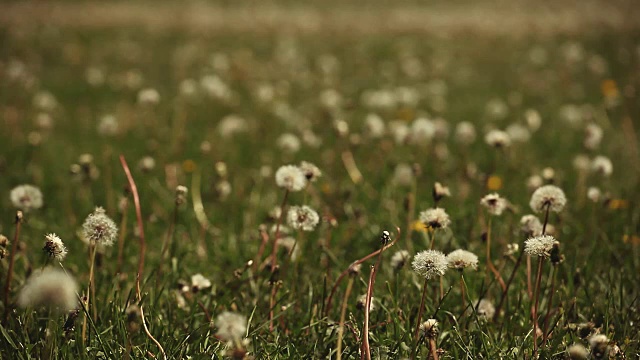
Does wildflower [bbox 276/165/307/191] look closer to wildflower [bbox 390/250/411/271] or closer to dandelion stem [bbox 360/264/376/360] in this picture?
wildflower [bbox 390/250/411/271]

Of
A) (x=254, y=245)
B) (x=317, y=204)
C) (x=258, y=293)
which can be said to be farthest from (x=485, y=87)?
(x=258, y=293)

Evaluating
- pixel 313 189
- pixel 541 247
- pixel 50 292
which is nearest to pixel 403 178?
pixel 313 189

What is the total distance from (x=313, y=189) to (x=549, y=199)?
5.14ft

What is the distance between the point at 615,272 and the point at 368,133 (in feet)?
5.48

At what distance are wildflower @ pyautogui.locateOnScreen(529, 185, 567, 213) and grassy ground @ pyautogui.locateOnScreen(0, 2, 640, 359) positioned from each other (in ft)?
0.81

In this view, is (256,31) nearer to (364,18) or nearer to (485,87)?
(364,18)

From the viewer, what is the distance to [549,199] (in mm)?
1973

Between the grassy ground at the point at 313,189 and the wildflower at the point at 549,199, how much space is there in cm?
25

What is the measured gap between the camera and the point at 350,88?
650 cm

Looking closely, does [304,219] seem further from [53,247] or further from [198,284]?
[53,247]

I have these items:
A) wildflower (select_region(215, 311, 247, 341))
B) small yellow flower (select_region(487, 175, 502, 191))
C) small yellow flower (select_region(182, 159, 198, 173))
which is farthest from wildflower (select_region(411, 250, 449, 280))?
small yellow flower (select_region(182, 159, 198, 173))

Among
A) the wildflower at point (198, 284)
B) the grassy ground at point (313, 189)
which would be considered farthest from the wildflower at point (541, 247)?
the wildflower at point (198, 284)

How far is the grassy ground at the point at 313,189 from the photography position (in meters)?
1.87

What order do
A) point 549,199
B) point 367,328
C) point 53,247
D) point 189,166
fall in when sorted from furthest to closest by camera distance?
1. point 189,166
2. point 549,199
3. point 53,247
4. point 367,328
